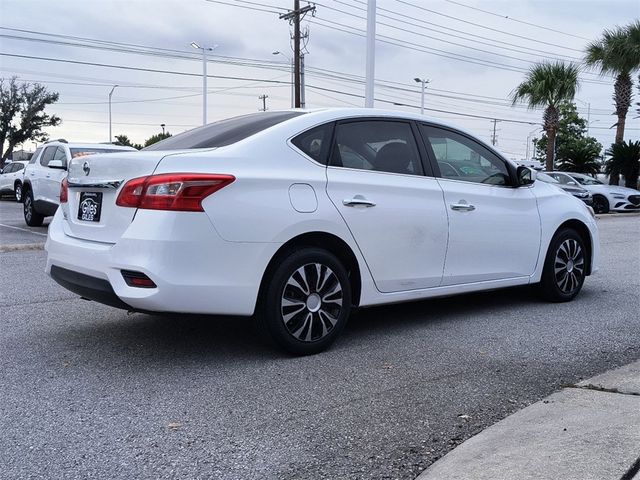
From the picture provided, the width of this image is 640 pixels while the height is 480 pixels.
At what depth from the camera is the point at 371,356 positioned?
4590 millimetres

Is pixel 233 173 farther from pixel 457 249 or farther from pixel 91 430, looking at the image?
pixel 457 249

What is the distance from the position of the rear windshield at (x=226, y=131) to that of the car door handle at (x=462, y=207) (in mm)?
1439

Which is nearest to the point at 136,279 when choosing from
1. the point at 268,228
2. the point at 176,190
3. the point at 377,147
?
the point at 176,190

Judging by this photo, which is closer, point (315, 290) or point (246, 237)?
point (246, 237)

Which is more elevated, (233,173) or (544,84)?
(544,84)

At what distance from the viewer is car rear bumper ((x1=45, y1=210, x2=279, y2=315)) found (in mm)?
3928

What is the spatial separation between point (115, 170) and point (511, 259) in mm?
3401

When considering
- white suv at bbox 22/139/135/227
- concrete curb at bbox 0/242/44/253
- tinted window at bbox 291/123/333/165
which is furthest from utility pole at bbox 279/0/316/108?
tinted window at bbox 291/123/333/165

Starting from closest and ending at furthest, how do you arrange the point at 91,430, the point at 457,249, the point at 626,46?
the point at 91,430
the point at 457,249
the point at 626,46

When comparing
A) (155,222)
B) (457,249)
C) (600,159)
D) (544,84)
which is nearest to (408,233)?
(457,249)

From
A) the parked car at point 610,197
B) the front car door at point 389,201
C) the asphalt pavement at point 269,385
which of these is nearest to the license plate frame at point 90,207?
the asphalt pavement at point 269,385

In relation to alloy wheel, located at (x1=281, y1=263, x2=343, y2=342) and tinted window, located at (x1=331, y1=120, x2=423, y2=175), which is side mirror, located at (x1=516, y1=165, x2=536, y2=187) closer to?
tinted window, located at (x1=331, y1=120, x2=423, y2=175)

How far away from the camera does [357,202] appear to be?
4.64 metres

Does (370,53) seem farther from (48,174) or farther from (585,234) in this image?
(585,234)
